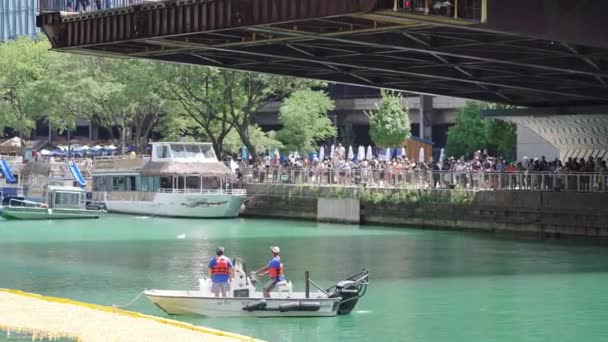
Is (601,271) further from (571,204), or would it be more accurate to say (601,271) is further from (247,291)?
(247,291)

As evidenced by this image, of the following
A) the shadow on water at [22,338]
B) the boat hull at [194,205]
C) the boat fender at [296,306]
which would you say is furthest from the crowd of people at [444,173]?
the shadow on water at [22,338]

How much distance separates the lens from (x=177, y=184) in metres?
87.6

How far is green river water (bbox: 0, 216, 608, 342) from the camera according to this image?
3447 cm

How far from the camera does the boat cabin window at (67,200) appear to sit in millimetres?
84562

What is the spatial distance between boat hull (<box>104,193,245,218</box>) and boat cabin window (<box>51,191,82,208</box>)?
5.51 metres

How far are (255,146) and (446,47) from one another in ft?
159

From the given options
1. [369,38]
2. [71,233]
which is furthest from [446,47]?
[71,233]

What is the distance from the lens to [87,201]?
9181 cm

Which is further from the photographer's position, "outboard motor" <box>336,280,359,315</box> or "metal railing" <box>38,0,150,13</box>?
"metal railing" <box>38,0,150,13</box>

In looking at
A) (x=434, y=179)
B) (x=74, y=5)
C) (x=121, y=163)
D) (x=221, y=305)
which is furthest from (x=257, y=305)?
(x=121, y=163)

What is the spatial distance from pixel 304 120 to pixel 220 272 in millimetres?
61933

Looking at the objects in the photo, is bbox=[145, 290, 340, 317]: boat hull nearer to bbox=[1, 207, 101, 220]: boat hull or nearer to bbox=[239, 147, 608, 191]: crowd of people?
bbox=[239, 147, 608, 191]: crowd of people

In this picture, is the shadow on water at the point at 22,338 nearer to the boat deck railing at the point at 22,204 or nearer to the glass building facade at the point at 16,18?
the boat deck railing at the point at 22,204

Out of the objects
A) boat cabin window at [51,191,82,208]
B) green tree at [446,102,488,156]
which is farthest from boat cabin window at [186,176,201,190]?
green tree at [446,102,488,156]
